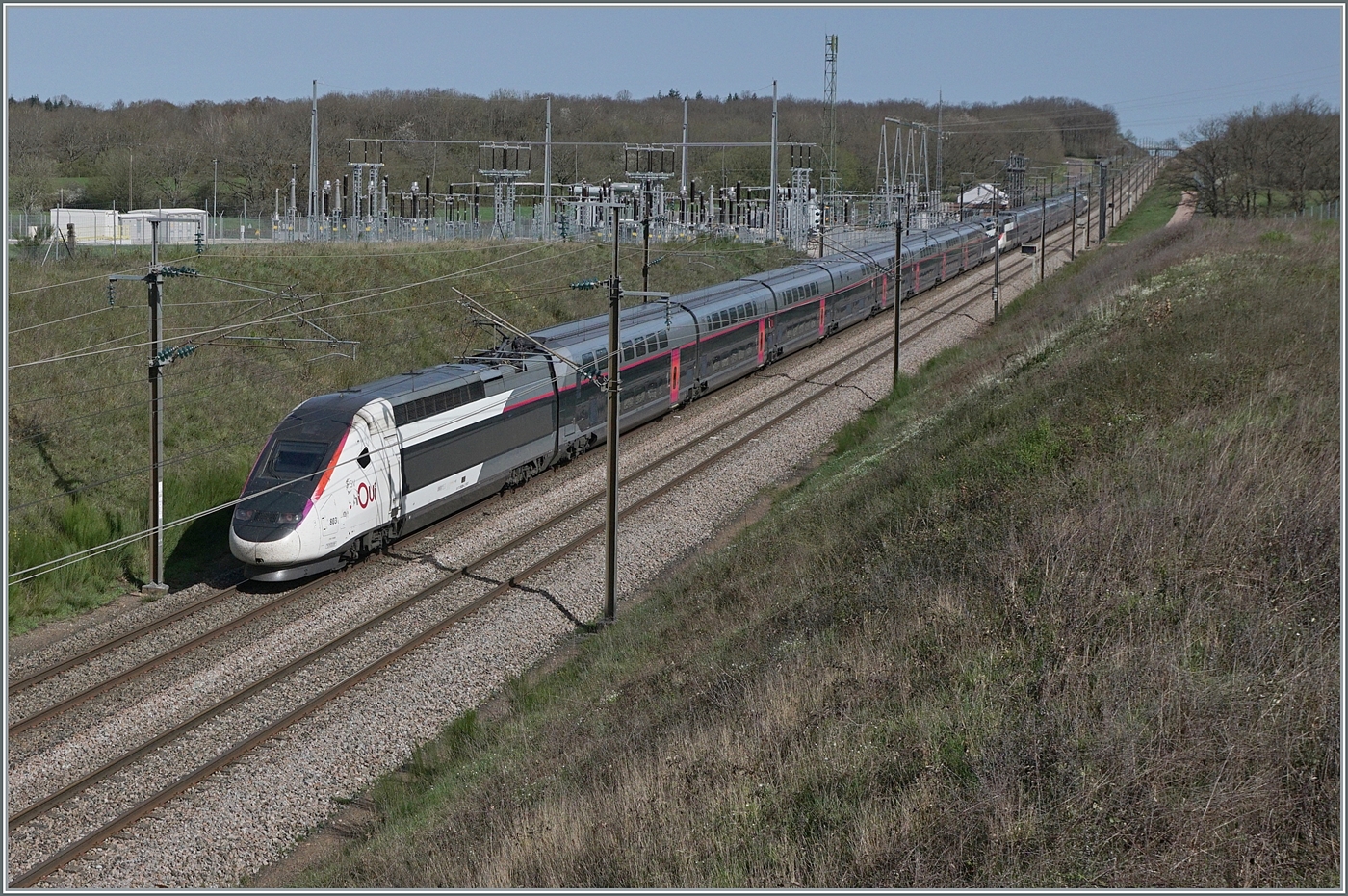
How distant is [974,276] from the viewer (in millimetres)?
60281

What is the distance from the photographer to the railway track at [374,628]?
12.8 meters

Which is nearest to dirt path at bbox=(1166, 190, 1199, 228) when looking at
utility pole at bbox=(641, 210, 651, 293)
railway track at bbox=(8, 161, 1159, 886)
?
utility pole at bbox=(641, 210, 651, 293)

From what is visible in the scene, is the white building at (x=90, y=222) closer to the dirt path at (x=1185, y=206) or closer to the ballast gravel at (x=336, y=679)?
the ballast gravel at (x=336, y=679)

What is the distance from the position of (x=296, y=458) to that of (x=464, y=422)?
3651 mm

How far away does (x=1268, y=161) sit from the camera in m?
57.5

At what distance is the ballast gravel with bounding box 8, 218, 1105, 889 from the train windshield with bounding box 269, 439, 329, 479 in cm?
208

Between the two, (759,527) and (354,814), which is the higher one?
(759,527)

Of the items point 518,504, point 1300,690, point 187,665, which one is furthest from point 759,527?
point 1300,690

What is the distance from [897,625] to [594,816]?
3536 millimetres

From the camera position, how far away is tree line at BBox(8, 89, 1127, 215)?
67.8 metres

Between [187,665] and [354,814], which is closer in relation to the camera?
[354,814]

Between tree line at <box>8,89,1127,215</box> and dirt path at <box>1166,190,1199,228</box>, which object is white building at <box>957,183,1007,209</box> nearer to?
tree line at <box>8,89,1127,215</box>

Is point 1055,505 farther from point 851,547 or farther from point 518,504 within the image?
point 518,504

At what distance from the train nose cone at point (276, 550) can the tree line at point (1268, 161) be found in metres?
49.2
